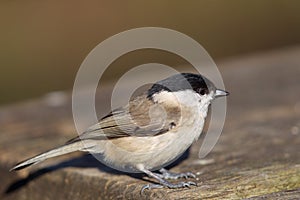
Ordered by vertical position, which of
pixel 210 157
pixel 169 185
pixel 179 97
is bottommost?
pixel 169 185

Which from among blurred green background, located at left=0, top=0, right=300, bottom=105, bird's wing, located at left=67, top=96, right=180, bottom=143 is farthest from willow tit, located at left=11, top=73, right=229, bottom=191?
blurred green background, located at left=0, top=0, right=300, bottom=105

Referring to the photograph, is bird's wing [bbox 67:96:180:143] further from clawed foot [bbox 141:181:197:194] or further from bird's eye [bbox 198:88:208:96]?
clawed foot [bbox 141:181:197:194]

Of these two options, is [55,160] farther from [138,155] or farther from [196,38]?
[196,38]

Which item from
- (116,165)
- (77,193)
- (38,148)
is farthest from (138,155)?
(38,148)

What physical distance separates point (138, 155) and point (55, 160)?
0.65m

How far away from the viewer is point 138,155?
162 inches

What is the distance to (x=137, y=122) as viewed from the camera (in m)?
4.25

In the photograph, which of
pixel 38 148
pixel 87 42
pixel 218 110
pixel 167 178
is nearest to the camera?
pixel 167 178

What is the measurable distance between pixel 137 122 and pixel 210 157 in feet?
1.65

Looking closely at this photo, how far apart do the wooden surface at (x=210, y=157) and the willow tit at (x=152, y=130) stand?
0.10m

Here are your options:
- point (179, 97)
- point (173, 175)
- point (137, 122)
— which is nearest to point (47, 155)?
point (137, 122)

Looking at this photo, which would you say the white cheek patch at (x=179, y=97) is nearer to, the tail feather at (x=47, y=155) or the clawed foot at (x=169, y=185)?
the tail feather at (x=47, y=155)

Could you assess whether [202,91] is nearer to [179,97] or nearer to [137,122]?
[179,97]

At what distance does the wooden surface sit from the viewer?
3709mm
